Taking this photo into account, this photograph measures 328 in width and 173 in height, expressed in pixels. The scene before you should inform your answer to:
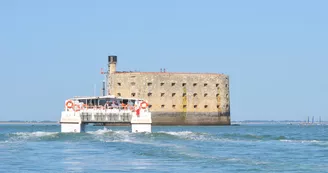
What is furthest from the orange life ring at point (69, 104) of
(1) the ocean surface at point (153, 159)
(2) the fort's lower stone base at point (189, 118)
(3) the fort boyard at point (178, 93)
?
(2) the fort's lower stone base at point (189, 118)

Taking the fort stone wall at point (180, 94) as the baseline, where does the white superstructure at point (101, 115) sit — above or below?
below

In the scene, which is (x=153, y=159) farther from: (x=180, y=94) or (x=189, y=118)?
(x=180, y=94)

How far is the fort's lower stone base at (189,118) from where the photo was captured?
126 meters

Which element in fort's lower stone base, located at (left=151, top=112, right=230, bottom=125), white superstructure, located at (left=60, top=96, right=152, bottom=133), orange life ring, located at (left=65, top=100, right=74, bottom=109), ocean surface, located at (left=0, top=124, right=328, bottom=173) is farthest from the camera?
fort's lower stone base, located at (left=151, top=112, right=230, bottom=125)

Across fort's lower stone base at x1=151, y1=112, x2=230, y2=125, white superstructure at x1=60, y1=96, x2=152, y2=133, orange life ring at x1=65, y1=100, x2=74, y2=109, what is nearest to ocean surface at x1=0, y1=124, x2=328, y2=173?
white superstructure at x1=60, y1=96, x2=152, y2=133

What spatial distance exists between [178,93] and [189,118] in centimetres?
384

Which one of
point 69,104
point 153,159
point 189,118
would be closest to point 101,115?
point 69,104

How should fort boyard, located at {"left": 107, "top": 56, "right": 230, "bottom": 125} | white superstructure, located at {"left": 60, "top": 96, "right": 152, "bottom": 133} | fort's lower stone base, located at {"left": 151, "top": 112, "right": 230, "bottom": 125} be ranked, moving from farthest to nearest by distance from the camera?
fort's lower stone base, located at {"left": 151, "top": 112, "right": 230, "bottom": 125} < fort boyard, located at {"left": 107, "top": 56, "right": 230, "bottom": 125} < white superstructure, located at {"left": 60, "top": 96, "right": 152, "bottom": 133}

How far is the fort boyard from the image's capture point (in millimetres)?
125125

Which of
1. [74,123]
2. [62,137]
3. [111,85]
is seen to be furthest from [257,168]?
[111,85]

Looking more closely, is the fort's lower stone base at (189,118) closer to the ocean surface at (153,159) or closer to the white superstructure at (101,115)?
the white superstructure at (101,115)

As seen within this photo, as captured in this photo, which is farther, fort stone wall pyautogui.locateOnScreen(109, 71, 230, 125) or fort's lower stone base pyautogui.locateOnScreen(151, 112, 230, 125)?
fort's lower stone base pyautogui.locateOnScreen(151, 112, 230, 125)

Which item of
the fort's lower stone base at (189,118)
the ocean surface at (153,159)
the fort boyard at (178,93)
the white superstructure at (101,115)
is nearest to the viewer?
the ocean surface at (153,159)

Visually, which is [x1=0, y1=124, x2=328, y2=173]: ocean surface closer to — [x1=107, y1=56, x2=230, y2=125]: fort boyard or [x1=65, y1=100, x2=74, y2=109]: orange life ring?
[x1=65, y1=100, x2=74, y2=109]: orange life ring
